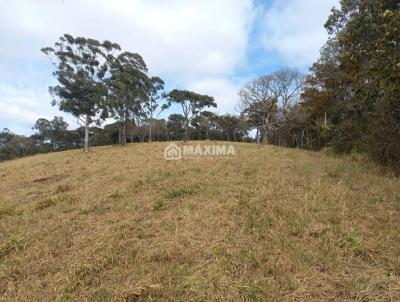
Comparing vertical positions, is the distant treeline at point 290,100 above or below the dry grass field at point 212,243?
above

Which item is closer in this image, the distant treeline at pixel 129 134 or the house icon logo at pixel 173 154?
the house icon logo at pixel 173 154

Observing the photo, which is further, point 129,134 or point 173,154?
point 129,134

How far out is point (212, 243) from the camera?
4086mm

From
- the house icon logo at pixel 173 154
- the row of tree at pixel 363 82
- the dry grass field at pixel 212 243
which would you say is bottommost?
the dry grass field at pixel 212 243

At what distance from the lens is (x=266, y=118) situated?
3244cm

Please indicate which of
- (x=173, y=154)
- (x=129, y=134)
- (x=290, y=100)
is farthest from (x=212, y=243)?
(x=129, y=134)

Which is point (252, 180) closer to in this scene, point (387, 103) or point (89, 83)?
point (387, 103)

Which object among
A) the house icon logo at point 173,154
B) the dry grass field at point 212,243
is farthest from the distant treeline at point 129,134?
the dry grass field at point 212,243

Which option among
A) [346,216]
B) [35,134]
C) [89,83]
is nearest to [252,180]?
[346,216]

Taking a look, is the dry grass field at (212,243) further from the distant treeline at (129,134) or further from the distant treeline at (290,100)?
the distant treeline at (129,134)

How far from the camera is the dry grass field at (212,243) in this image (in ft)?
10.3

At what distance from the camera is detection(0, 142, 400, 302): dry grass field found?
10.3 ft

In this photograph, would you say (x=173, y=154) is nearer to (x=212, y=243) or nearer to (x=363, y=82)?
(x=363, y=82)

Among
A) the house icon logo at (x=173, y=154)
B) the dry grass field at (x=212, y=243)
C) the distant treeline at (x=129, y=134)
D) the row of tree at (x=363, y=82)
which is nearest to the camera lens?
the dry grass field at (x=212, y=243)
